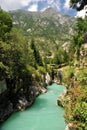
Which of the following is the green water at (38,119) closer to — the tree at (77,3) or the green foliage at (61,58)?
the tree at (77,3)

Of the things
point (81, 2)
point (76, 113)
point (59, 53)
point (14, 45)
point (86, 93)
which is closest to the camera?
point (76, 113)

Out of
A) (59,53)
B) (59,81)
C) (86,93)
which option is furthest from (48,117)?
(59,53)

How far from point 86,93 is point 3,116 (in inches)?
687

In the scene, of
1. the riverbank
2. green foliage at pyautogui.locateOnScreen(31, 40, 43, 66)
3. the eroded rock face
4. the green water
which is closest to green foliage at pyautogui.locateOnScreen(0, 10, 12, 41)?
the riverbank

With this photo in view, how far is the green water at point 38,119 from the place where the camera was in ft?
103

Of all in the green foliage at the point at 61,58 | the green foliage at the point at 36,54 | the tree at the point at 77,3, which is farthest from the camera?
the green foliage at the point at 61,58

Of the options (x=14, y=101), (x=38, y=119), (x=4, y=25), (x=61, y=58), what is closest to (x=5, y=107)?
(x=14, y=101)

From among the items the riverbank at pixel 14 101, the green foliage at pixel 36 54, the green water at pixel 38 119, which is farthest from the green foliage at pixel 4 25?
the green foliage at pixel 36 54

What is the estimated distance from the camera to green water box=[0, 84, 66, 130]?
31.5m

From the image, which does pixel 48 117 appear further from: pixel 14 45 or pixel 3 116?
pixel 14 45

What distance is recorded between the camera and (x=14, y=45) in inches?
1604

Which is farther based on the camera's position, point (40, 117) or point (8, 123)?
point (40, 117)

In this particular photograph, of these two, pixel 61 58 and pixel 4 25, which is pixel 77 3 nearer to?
pixel 4 25

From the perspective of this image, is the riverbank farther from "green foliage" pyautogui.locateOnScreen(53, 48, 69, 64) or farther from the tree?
"green foliage" pyautogui.locateOnScreen(53, 48, 69, 64)
